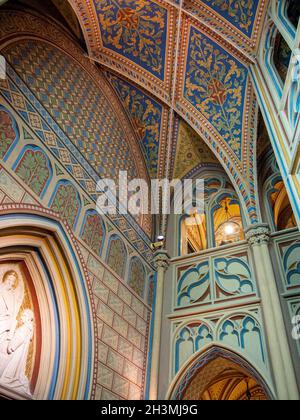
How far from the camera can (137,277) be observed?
305 inches

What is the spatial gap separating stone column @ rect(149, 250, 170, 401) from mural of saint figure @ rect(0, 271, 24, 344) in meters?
3.12

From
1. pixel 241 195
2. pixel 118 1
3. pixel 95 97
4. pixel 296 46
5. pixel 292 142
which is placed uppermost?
pixel 118 1

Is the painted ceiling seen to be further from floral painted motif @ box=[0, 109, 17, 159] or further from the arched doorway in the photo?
floral painted motif @ box=[0, 109, 17, 159]

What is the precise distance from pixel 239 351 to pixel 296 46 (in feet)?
16.2

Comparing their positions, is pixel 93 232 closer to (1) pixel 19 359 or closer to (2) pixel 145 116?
(1) pixel 19 359

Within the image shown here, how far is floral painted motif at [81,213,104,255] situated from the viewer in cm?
646

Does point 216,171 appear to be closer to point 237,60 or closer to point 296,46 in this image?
point 237,60

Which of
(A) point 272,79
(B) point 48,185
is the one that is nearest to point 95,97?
(B) point 48,185

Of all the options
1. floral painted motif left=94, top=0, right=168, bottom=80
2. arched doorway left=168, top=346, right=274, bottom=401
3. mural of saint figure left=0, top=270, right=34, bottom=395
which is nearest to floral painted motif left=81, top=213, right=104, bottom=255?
mural of saint figure left=0, top=270, right=34, bottom=395

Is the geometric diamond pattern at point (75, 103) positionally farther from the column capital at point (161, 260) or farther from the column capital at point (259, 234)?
the column capital at point (259, 234)

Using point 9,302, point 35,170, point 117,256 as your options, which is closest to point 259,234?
point 117,256

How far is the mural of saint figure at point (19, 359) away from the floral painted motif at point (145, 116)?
571 centimetres

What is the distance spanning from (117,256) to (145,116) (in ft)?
13.7

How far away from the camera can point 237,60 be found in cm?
782
